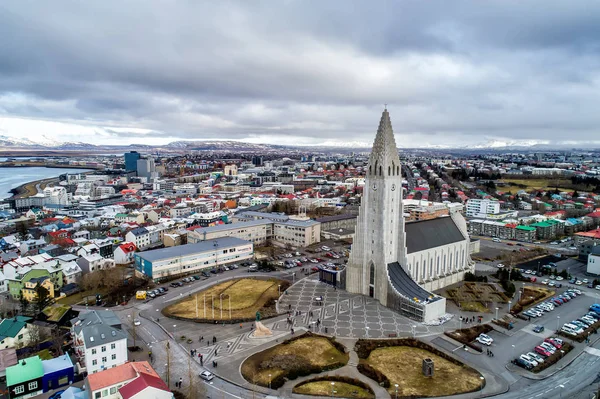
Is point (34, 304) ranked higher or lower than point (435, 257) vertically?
lower

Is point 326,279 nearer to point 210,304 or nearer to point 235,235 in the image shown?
point 210,304

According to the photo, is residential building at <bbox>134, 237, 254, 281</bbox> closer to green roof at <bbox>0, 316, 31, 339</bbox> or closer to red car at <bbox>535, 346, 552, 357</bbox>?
green roof at <bbox>0, 316, 31, 339</bbox>

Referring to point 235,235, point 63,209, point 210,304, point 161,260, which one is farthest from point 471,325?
point 63,209

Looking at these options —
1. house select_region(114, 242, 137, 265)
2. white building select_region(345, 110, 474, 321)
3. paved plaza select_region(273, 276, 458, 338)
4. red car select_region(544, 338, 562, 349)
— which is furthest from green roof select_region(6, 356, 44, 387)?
red car select_region(544, 338, 562, 349)

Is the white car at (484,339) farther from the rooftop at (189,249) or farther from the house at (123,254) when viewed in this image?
the house at (123,254)

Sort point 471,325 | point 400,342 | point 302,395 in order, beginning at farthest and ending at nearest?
1. point 471,325
2. point 400,342
3. point 302,395

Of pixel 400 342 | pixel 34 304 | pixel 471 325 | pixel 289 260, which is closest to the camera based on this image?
pixel 400 342

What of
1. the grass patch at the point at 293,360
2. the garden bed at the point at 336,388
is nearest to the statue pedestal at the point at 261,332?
the grass patch at the point at 293,360
